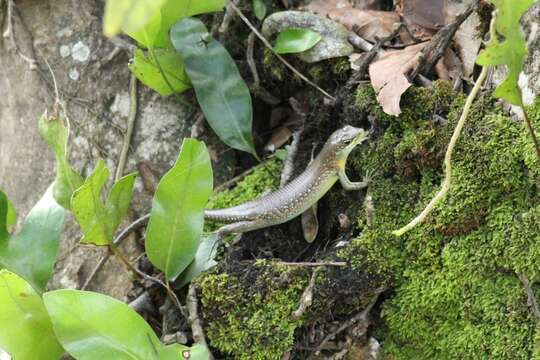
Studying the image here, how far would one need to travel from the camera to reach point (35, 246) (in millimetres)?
2359

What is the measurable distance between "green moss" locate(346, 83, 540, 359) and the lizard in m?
0.22

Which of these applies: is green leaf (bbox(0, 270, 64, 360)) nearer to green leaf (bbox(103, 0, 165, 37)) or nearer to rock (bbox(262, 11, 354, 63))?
green leaf (bbox(103, 0, 165, 37))

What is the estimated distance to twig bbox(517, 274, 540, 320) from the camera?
1987mm

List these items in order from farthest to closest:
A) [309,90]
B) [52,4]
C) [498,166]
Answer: [52,4] → [309,90] → [498,166]

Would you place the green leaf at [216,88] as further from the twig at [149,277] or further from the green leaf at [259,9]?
the twig at [149,277]

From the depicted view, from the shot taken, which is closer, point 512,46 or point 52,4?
point 512,46

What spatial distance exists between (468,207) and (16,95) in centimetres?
234

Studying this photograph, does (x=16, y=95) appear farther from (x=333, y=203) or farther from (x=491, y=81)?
(x=491, y=81)

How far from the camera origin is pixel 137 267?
2.76 metres

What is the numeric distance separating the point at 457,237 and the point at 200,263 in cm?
96

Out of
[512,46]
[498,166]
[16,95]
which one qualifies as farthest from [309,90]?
[16,95]

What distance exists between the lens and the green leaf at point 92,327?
1876 millimetres

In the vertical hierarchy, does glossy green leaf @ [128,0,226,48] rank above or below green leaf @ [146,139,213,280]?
above

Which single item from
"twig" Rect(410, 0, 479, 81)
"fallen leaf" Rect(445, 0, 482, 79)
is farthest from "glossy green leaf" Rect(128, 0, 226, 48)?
"fallen leaf" Rect(445, 0, 482, 79)
